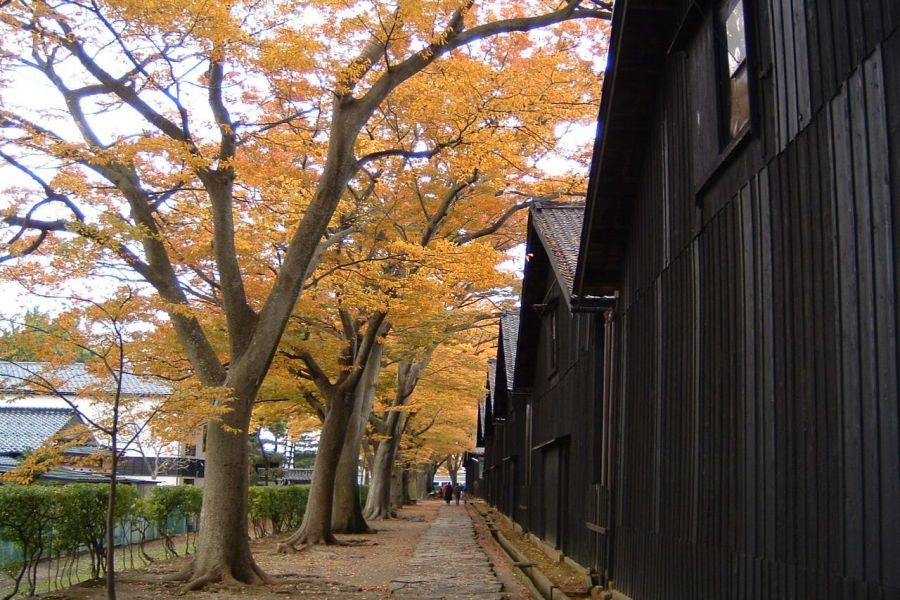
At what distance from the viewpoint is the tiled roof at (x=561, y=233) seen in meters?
13.3

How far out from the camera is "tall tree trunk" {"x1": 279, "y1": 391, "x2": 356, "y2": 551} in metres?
21.0

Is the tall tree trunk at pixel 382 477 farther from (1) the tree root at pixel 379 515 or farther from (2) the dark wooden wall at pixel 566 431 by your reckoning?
(2) the dark wooden wall at pixel 566 431

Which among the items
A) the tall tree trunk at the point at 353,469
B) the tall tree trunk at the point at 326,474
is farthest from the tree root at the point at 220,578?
the tall tree trunk at the point at 353,469

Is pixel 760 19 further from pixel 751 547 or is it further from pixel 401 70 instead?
pixel 401 70

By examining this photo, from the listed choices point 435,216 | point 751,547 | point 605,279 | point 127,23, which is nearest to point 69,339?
point 127,23

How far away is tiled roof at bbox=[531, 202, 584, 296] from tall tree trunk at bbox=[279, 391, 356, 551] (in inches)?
299

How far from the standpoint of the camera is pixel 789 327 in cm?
501

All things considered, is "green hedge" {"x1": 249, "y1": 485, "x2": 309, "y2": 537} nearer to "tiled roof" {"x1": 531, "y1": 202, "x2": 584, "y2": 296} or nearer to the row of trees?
the row of trees

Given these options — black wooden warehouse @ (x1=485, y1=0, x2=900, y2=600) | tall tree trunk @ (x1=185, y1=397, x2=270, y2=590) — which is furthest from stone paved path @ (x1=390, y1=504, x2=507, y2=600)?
black wooden warehouse @ (x1=485, y1=0, x2=900, y2=600)

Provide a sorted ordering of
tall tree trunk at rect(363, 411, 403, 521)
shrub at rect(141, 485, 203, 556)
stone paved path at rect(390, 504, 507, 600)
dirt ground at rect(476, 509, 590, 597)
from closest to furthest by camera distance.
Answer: dirt ground at rect(476, 509, 590, 597), stone paved path at rect(390, 504, 507, 600), shrub at rect(141, 485, 203, 556), tall tree trunk at rect(363, 411, 403, 521)

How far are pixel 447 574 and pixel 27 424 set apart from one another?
25.0 m

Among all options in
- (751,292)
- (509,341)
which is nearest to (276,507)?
(509,341)

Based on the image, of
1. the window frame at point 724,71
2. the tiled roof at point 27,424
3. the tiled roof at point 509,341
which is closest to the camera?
the window frame at point 724,71

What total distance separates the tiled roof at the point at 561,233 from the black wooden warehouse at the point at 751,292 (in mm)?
2086
